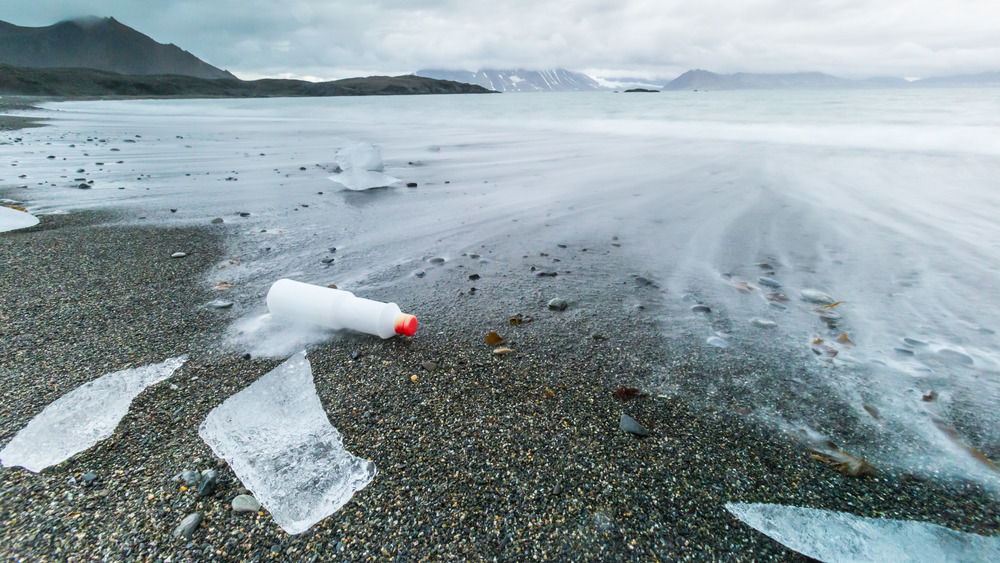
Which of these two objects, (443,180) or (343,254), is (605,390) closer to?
(343,254)

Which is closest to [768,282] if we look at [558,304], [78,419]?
[558,304]

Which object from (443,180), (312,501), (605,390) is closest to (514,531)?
(312,501)

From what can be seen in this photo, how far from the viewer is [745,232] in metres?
4.19

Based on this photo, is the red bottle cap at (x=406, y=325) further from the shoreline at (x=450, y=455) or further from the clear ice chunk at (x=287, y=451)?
the clear ice chunk at (x=287, y=451)

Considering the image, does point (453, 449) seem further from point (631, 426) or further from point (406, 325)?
point (406, 325)

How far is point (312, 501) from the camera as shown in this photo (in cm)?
138

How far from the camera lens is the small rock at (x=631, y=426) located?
167cm

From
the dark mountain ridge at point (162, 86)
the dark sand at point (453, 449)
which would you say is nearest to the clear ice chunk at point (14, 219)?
the dark sand at point (453, 449)

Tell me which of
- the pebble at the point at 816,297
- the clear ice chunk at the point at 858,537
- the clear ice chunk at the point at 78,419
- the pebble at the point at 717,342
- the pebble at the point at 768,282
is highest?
the pebble at the point at 768,282

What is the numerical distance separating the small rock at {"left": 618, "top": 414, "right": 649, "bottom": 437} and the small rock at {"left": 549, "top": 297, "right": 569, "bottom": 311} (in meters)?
1.01

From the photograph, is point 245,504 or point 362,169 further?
point 362,169

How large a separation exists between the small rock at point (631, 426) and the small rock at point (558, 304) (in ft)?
3.33

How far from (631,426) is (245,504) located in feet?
4.28

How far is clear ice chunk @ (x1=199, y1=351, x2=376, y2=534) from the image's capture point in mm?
1372
